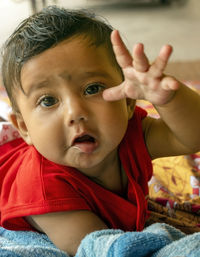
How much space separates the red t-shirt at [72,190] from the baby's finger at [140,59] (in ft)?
0.93

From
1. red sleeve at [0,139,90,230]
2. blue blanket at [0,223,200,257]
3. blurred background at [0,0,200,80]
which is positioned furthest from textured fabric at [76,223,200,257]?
blurred background at [0,0,200,80]

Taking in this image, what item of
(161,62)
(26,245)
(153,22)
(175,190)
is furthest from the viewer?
(153,22)

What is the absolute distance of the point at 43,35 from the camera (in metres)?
0.67

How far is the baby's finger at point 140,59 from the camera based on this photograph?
0.51 meters

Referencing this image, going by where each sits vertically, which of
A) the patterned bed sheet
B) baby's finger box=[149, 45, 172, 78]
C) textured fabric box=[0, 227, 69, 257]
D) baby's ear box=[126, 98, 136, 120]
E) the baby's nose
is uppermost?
baby's finger box=[149, 45, 172, 78]

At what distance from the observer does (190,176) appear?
1.05m

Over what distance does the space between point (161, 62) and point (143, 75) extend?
38 millimetres

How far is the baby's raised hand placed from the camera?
513mm

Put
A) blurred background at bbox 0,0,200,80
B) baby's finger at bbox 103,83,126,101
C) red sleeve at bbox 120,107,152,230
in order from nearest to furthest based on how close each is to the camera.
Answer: baby's finger at bbox 103,83,126,101, red sleeve at bbox 120,107,152,230, blurred background at bbox 0,0,200,80

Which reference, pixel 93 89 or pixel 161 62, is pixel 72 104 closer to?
pixel 93 89

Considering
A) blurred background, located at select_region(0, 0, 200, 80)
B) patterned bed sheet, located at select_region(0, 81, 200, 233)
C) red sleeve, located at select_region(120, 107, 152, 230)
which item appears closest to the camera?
red sleeve, located at select_region(120, 107, 152, 230)

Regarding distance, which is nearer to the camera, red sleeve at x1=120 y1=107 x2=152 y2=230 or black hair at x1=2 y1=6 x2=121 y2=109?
black hair at x1=2 y1=6 x2=121 y2=109

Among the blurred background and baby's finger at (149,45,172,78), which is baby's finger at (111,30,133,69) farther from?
the blurred background

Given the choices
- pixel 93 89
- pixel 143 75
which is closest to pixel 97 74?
pixel 93 89
